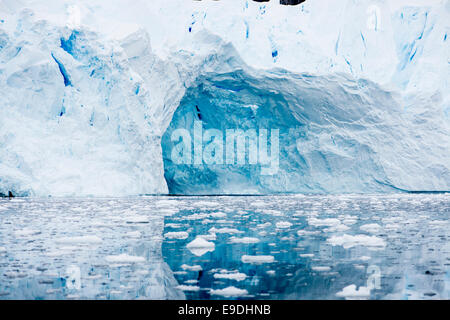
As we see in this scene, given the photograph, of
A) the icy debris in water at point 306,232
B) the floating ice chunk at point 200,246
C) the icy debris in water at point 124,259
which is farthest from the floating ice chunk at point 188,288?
the icy debris in water at point 306,232

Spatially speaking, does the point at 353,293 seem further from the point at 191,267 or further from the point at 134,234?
the point at 134,234

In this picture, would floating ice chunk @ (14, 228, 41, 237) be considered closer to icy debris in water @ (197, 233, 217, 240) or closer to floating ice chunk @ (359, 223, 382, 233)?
icy debris in water @ (197, 233, 217, 240)

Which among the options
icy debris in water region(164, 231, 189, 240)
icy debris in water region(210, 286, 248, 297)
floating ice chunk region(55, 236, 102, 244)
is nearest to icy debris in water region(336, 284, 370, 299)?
icy debris in water region(210, 286, 248, 297)

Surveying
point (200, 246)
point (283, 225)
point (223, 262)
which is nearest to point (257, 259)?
point (223, 262)

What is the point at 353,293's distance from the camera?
2221 mm

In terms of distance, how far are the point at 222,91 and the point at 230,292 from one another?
A: 1343cm

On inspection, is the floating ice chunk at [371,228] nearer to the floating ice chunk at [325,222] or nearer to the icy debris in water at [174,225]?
the floating ice chunk at [325,222]

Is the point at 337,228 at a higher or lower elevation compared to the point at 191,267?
lower

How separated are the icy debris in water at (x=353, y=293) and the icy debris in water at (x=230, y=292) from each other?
1.45 ft

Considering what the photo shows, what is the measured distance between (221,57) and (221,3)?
2339 millimetres

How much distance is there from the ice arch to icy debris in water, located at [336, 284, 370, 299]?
514 inches

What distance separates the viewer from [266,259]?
3.14 metres

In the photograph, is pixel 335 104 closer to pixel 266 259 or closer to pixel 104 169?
pixel 104 169

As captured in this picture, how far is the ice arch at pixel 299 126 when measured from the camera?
15211 mm
